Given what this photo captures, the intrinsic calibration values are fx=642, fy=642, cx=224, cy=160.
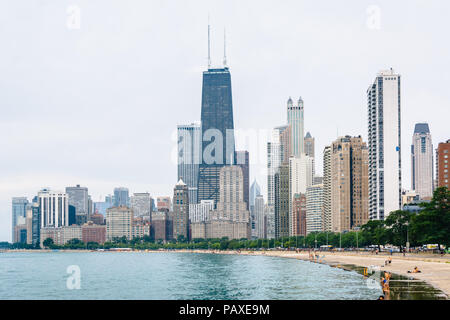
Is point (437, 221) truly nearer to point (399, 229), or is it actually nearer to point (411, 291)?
point (399, 229)

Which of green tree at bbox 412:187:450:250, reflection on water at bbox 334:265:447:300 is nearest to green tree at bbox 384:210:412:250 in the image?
green tree at bbox 412:187:450:250

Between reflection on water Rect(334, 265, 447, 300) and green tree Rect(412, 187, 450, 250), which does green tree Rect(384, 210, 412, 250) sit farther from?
reflection on water Rect(334, 265, 447, 300)

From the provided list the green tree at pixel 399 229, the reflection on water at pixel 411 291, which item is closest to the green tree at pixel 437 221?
the green tree at pixel 399 229

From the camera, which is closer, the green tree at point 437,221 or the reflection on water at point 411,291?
the reflection on water at point 411,291

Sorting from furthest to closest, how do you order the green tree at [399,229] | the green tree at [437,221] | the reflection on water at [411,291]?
1. the green tree at [399,229]
2. the green tree at [437,221]
3. the reflection on water at [411,291]

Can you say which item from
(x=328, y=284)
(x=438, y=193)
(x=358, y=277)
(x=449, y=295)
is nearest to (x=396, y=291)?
(x=449, y=295)

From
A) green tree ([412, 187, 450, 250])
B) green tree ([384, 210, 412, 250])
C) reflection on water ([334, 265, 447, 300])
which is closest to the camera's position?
reflection on water ([334, 265, 447, 300])

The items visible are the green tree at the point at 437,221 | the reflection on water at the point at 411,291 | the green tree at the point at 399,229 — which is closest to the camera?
the reflection on water at the point at 411,291

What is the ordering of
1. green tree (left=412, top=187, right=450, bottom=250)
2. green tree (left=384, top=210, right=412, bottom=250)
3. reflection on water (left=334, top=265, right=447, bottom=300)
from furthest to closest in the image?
green tree (left=384, top=210, right=412, bottom=250), green tree (left=412, top=187, right=450, bottom=250), reflection on water (left=334, top=265, right=447, bottom=300)

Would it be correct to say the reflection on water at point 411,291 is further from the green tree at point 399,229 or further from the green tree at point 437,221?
the green tree at point 399,229
